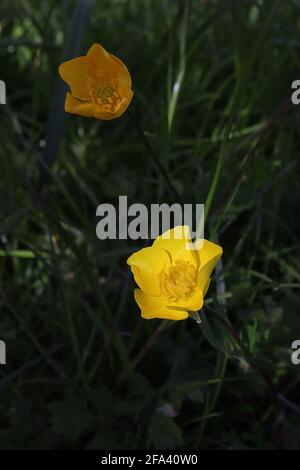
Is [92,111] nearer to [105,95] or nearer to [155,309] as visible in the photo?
[105,95]

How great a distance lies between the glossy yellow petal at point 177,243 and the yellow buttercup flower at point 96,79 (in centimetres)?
15

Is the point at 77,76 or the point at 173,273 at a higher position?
the point at 77,76

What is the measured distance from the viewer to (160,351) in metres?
1.16

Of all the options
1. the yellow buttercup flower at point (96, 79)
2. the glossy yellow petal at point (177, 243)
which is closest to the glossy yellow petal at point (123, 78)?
the yellow buttercup flower at point (96, 79)

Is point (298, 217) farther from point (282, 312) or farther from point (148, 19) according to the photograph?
point (148, 19)

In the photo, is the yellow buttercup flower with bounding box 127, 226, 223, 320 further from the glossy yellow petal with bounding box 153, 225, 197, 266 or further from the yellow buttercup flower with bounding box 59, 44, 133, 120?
the yellow buttercup flower with bounding box 59, 44, 133, 120

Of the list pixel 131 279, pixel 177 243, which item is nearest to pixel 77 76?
pixel 177 243

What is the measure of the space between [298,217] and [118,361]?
1.46 feet

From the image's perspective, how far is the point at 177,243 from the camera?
33.5 inches

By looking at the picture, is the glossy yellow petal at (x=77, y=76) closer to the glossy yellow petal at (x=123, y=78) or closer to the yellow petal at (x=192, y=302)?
the glossy yellow petal at (x=123, y=78)

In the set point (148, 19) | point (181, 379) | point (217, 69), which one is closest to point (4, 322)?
→ point (181, 379)

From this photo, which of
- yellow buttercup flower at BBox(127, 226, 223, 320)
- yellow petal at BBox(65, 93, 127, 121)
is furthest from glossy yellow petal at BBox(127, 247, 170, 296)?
yellow petal at BBox(65, 93, 127, 121)

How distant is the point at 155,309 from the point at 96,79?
29 centimetres
